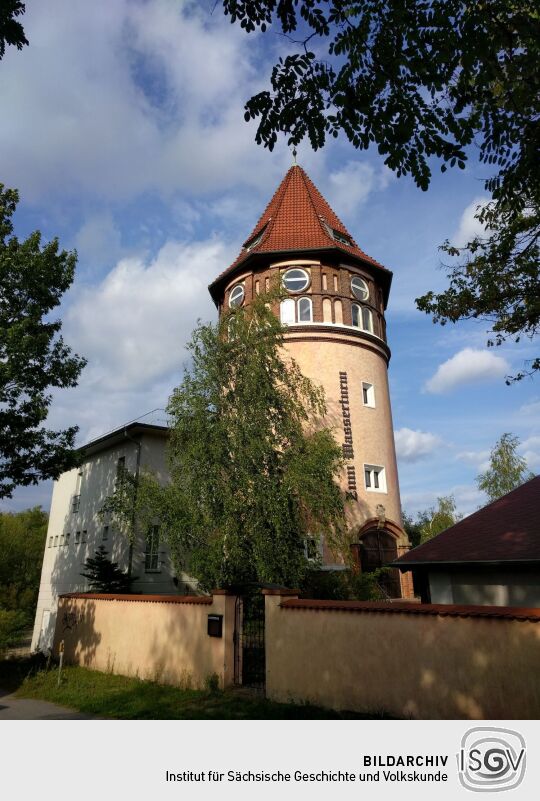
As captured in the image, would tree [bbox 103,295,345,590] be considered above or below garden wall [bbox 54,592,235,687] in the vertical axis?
above

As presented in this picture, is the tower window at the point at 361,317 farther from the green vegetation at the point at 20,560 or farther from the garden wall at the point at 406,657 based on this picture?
the green vegetation at the point at 20,560

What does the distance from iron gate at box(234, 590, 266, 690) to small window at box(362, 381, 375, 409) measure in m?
13.3

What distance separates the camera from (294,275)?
23.8m

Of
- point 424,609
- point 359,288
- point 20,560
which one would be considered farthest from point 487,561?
Result: point 20,560

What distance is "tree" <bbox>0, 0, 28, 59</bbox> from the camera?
5480 millimetres

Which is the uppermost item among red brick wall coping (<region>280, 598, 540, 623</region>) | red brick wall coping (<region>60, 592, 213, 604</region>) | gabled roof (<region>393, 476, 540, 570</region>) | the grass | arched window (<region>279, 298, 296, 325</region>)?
arched window (<region>279, 298, 296, 325</region>)

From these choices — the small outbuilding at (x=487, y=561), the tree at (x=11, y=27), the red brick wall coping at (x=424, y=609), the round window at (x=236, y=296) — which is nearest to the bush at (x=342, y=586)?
the small outbuilding at (x=487, y=561)

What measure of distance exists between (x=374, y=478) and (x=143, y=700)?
14.1 metres

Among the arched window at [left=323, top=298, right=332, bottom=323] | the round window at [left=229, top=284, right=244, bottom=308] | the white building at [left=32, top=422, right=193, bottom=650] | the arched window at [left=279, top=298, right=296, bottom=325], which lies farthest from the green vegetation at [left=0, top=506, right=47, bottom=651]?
the arched window at [left=323, top=298, right=332, bottom=323]

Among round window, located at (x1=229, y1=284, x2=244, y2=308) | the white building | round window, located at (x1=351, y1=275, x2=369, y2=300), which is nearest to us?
the white building

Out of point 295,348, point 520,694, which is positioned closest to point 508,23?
point 520,694

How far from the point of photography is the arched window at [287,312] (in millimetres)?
23078

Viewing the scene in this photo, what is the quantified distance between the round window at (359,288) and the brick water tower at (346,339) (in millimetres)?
62
